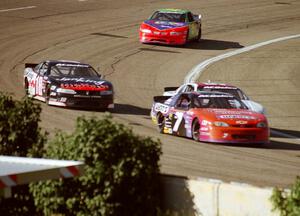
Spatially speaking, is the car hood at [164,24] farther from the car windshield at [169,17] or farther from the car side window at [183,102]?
the car side window at [183,102]

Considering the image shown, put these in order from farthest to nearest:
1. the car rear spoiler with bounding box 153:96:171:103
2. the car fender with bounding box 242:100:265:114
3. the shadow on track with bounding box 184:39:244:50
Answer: the shadow on track with bounding box 184:39:244:50, the car rear spoiler with bounding box 153:96:171:103, the car fender with bounding box 242:100:265:114

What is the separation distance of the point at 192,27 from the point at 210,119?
59.0 ft

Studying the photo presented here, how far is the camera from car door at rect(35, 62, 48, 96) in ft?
84.2

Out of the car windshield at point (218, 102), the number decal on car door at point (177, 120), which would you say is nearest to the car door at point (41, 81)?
the number decal on car door at point (177, 120)

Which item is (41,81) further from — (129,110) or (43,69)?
(129,110)

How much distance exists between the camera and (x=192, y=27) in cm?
3862

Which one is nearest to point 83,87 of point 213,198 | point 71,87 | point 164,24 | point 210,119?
point 71,87

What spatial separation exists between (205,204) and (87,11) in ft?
115

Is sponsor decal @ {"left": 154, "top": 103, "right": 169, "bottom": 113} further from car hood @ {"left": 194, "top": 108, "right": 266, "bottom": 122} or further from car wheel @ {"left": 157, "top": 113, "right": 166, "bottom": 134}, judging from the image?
car hood @ {"left": 194, "top": 108, "right": 266, "bottom": 122}

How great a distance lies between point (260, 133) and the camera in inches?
821

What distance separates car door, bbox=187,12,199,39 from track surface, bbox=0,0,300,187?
62 cm

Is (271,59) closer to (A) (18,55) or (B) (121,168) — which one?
(A) (18,55)

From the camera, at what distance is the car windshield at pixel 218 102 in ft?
72.6

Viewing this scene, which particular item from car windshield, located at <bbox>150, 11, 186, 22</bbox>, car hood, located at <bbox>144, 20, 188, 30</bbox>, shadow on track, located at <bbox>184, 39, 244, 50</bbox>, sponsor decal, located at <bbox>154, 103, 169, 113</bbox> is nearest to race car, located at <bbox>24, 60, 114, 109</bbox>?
sponsor decal, located at <bbox>154, 103, 169, 113</bbox>
